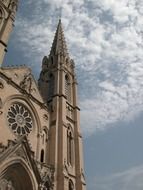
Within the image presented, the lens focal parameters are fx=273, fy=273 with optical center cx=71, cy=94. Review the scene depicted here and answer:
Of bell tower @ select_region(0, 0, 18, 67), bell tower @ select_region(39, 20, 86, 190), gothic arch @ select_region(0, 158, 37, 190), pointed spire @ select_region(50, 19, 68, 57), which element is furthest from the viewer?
pointed spire @ select_region(50, 19, 68, 57)

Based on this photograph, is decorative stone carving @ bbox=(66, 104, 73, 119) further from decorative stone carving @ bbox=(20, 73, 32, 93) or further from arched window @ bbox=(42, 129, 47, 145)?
decorative stone carving @ bbox=(20, 73, 32, 93)

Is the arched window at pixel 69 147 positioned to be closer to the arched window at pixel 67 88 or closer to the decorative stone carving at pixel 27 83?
the arched window at pixel 67 88

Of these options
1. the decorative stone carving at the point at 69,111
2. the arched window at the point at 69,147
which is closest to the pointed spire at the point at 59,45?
the decorative stone carving at the point at 69,111

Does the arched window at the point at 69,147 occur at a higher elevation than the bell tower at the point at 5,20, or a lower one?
lower

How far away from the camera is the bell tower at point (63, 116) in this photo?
27609mm

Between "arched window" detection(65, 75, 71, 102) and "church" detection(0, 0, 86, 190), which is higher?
"arched window" detection(65, 75, 71, 102)

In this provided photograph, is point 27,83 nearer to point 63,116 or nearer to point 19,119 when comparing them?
point 19,119

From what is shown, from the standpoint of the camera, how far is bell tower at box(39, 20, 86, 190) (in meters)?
27.6

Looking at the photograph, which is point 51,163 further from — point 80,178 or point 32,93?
point 32,93

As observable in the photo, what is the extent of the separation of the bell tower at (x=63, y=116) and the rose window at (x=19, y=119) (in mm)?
3261

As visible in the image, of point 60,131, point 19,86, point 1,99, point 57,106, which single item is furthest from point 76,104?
point 1,99

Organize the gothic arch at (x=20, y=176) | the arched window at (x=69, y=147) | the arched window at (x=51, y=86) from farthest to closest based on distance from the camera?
the arched window at (x=51, y=86)
the arched window at (x=69, y=147)
the gothic arch at (x=20, y=176)

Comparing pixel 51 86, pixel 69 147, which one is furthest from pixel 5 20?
pixel 69 147

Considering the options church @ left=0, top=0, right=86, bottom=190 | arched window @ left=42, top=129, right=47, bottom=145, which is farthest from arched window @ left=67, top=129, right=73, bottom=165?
arched window @ left=42, top=129, right=47, bottom=145
